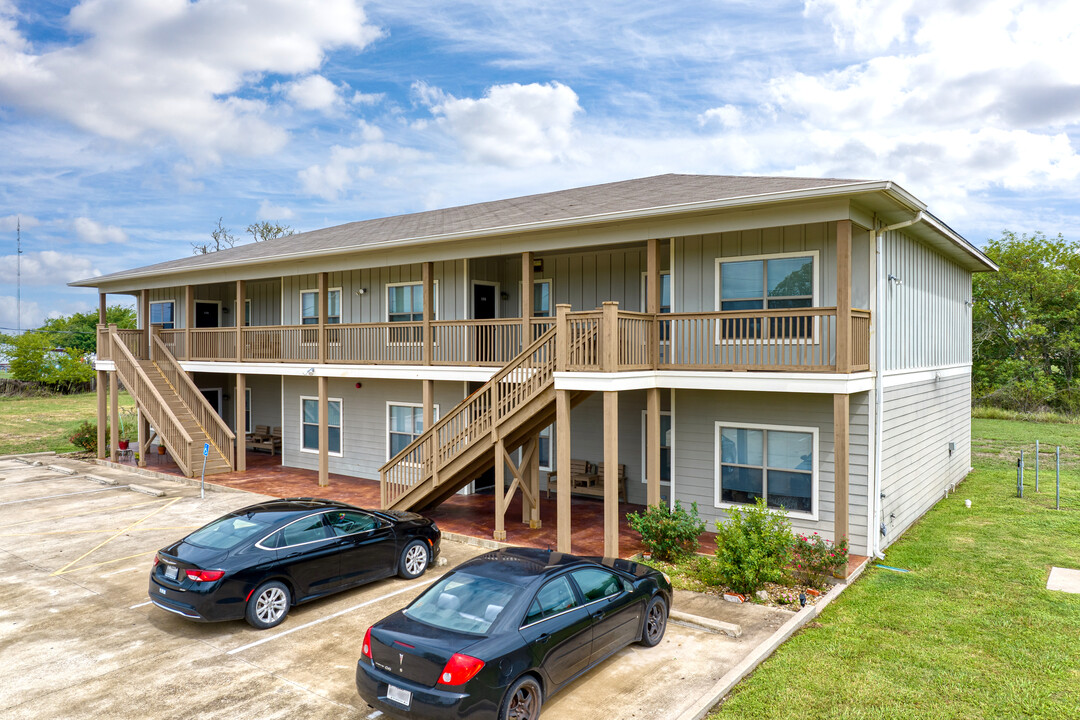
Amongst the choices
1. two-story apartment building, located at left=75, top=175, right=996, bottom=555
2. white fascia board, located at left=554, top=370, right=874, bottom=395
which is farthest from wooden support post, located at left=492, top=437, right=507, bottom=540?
white fascia board, located at left=554, top=370, right=874, bottom=395

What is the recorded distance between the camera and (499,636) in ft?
19.3

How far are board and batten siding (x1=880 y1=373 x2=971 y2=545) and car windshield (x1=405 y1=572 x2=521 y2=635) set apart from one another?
844cm

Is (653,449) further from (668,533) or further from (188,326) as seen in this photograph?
(188,326)

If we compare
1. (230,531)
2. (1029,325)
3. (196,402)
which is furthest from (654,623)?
(1029,325)

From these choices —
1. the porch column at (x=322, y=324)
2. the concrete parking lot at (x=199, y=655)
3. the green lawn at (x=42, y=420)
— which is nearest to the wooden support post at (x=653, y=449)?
the concrete parking lot at (x=199, y=655)

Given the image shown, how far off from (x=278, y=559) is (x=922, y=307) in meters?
13.8

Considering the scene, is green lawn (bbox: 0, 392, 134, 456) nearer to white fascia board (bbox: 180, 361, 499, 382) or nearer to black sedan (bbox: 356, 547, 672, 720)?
white fascia board (bbox: 180, 361, 499, 382)

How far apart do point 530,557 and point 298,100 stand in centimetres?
4087

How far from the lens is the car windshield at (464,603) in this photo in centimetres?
612

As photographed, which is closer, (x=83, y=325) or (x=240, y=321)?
(x=240, y=321)

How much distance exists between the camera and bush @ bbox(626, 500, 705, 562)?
36.2 ft

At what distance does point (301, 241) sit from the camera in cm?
2247

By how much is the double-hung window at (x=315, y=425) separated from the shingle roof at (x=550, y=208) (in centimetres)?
472

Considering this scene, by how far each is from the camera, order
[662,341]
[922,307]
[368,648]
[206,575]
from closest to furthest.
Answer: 1. [368,648]
2. [206,575]
3. [662,341]
4. [922,307]
